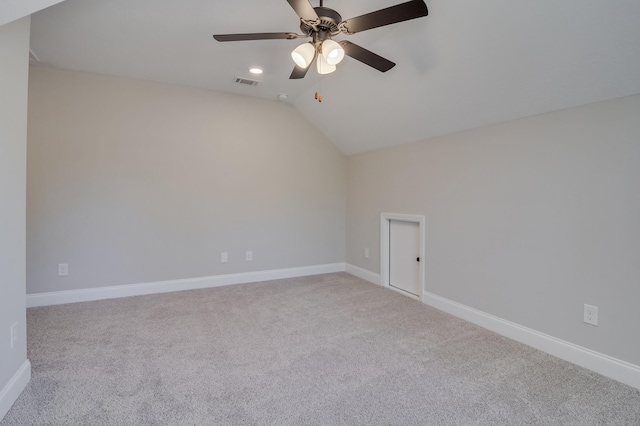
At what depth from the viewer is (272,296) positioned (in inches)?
148

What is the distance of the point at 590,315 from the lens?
2.22 m

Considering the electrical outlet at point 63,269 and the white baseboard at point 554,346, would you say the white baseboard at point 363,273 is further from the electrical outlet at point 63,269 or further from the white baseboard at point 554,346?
the electrical outlet at point 63,269

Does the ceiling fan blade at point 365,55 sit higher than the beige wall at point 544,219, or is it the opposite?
the ceiling fan blade at point 365,55

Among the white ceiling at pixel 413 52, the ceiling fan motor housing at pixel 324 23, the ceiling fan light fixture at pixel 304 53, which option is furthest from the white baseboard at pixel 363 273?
the ceiling fan motor housing at pixel 324 23

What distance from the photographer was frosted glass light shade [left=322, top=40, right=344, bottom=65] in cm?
184

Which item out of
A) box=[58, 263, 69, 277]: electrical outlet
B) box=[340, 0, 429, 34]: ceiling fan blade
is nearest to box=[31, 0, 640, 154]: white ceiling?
box=[340, 0, 429, 34]: ceiling fan blade

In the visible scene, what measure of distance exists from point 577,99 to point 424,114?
1237 mm

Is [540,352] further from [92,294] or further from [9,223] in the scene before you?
[92,294]

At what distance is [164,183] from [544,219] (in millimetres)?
3914

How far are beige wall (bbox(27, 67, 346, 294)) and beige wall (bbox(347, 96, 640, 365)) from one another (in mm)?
1793

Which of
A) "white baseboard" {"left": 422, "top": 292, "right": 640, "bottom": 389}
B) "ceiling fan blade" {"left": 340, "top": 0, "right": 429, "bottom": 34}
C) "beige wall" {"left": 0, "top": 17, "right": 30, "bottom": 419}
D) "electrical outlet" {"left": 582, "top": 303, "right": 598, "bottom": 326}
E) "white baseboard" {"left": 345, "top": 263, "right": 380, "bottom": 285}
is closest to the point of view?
"ceiling fan blade" {"left": 340, "top": 0, "right": 429, "bottom": 34}

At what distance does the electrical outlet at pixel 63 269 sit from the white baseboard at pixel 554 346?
159 inches

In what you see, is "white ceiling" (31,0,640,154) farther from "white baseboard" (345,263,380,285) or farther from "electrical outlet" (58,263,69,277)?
"electrical outlet" (58,263,69,277)

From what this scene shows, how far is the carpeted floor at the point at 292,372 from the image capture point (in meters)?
1.73
